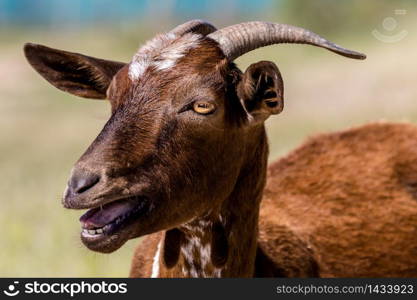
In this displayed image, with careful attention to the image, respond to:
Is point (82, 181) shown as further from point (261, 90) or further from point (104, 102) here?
point (104, 102)

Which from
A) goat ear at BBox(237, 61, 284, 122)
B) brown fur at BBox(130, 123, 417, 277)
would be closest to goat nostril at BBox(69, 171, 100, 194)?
goat ear at BBox(237, 61, 284, 122)

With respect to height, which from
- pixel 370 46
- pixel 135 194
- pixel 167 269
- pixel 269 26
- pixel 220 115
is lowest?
pixel 167 269

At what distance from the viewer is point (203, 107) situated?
5.83 m

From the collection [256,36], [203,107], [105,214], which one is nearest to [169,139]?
[203,107]

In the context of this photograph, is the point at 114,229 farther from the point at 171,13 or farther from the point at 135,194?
the point at 171,13

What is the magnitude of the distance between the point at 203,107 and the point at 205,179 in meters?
0.48

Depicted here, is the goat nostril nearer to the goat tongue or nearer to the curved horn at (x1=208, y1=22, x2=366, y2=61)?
the goat tongue

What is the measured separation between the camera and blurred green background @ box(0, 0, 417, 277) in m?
10.6

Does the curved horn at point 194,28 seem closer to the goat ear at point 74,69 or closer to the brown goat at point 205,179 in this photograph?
the brown goat at point 205,179

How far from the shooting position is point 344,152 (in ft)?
27.1

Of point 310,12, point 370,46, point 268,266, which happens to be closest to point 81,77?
point 268,266

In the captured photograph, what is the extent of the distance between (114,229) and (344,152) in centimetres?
328

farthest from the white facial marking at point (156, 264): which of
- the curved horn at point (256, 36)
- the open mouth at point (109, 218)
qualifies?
the curved horn at point (256, 36)

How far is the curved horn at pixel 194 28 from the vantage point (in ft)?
21.1
